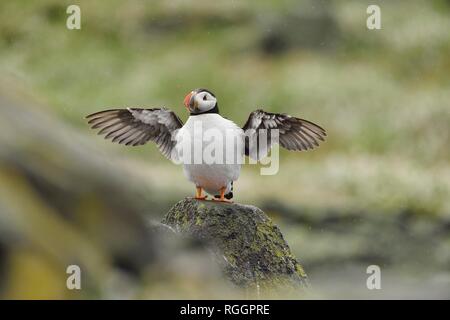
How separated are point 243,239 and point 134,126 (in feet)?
8.00

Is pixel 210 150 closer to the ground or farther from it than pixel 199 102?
closer to the ground

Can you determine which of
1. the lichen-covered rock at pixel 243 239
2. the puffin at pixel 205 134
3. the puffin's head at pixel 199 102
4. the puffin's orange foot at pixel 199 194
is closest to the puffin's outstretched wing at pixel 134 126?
the puffin at pixel 205 134

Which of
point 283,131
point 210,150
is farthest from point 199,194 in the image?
point 283,131

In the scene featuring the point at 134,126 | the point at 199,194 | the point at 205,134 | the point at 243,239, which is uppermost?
the point at 134,126

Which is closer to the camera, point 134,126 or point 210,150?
point 210,150

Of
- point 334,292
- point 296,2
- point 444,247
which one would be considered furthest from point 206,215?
point 296,2

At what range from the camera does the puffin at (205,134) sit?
1122cm

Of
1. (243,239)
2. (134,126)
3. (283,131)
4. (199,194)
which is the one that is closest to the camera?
(243,239)

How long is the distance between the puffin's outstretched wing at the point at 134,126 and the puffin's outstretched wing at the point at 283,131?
91 centimetres

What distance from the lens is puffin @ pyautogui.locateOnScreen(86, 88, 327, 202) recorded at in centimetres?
1122

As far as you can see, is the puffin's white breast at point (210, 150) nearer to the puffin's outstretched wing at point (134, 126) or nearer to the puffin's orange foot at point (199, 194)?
the puffin's orange foot at point (199, 194)

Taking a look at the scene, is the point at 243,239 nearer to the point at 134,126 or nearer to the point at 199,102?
the point at 199,102

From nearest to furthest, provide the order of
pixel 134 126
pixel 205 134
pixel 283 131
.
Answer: pixel 205 134
pixel 283 131
pixel 134 126

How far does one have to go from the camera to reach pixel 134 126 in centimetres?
1225
